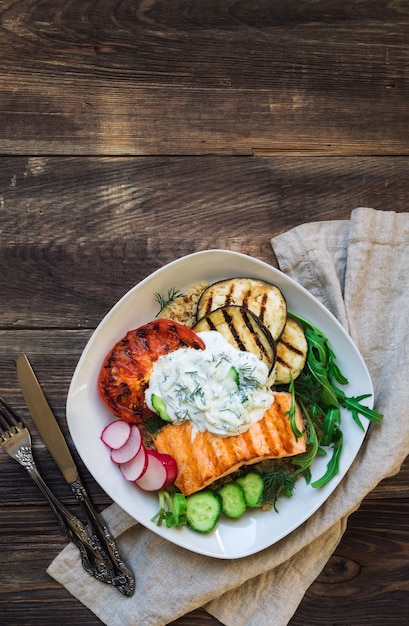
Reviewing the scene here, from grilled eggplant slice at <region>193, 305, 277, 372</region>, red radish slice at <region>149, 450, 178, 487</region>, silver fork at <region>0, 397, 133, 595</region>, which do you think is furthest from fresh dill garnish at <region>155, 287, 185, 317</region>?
silver fork at <region>0, 397, 133, 595</region>

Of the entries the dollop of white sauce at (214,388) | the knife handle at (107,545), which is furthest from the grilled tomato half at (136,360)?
the knife handle at (107,545)

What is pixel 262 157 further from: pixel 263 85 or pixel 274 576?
pixel 274 576

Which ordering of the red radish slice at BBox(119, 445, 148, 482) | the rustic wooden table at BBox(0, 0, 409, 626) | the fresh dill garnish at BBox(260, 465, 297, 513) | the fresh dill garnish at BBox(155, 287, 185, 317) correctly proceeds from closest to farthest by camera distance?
1. the red radish slice at BBox(119, 445, 148, 482)
2. the fresh dill garnish at BBox(260, 465, 297, 513)
3. the fresh dill garnish at BBox(155, 287, 185, 317)
4. the rustic wooden table at BBox(0, 0, 409, 626)

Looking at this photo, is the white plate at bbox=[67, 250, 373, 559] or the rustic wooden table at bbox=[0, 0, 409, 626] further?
the rustic wooden table at bbox=[0, 0, 409, 626]

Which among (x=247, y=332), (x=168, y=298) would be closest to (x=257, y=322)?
(x=247, y=332)

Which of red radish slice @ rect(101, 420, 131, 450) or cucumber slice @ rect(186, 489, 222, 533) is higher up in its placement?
red radish slice @ rect(101, 420, 131, 450)

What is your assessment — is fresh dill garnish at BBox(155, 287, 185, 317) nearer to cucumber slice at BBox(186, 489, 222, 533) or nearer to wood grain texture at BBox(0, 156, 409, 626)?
wood grain texture at BBox(0, 156, 409, 626)

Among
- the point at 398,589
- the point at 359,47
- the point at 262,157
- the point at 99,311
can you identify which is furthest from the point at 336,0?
the point at 398,589

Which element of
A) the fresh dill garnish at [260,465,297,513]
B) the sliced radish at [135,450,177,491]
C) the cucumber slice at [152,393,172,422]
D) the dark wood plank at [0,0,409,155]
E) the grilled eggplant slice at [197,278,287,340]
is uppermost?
the dark wood plank at [0,0,409,155]
